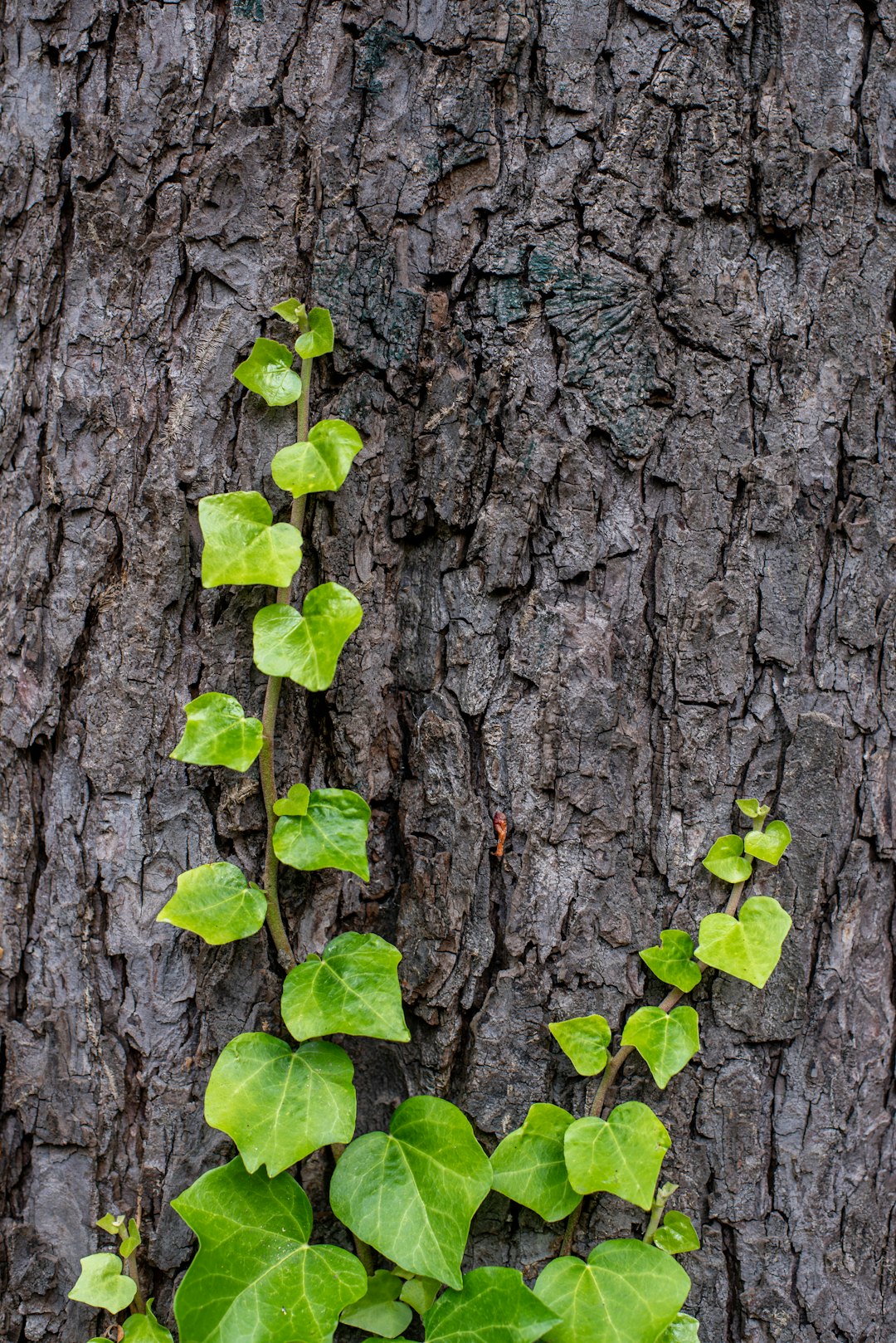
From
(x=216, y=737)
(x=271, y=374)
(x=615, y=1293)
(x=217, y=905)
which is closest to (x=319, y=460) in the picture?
(x=271, y=374)

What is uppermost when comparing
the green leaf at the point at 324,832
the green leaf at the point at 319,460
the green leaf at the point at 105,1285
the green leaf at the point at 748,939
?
the green leaf at the point at 319,460

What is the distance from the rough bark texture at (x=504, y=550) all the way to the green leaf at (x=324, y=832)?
59 millimetres

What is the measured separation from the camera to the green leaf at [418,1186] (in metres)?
Result: 0.98

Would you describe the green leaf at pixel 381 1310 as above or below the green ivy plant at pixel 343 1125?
below

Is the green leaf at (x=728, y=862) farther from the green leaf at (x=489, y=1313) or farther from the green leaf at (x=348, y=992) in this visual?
the green leaf at (x=489, y=1313)

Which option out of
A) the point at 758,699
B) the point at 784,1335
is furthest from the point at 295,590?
the point at 784,1335

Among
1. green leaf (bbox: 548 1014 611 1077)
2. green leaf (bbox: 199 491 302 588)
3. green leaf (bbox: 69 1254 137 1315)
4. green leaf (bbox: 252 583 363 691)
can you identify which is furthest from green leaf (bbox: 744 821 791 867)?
green leaf (bbox: 69 1254 137 1315)

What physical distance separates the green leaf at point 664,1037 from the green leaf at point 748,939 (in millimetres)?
83

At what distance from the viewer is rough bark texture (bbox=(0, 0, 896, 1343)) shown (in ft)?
3.50

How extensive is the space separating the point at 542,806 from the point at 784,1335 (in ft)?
2.57

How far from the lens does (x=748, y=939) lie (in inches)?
41.3

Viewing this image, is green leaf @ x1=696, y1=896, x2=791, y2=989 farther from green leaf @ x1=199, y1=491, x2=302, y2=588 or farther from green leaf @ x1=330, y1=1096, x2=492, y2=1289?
green leaf @ x1=199, y1=491, x2=302, y2=588

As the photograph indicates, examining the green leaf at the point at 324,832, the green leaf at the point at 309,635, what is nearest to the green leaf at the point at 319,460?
the green leaf at the point at 309,635

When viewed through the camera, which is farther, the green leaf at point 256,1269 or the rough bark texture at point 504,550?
the rough bark texture at point 504,550
